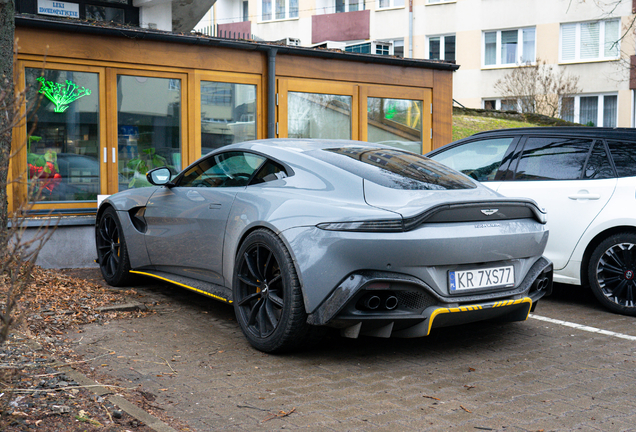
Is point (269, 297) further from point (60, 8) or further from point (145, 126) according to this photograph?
point (60, 8)

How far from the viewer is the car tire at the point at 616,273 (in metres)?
5.63

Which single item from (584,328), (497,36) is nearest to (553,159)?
(584,328)

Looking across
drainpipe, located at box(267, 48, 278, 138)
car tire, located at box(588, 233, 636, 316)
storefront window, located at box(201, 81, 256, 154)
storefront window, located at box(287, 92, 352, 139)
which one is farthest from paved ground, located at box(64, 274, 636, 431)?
storefront window, located at box(287, 92, 352, 139)

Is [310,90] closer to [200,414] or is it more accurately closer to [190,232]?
[190,232]

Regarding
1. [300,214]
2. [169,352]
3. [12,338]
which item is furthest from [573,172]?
[12,338]

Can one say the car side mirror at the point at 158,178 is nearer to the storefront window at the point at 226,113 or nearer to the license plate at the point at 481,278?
the license plate at the point at 481,278

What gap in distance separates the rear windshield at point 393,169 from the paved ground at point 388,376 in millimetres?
1182

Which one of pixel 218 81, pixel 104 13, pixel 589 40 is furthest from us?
pixel 589 40

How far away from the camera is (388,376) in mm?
4094

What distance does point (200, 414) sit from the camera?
344 centimetres

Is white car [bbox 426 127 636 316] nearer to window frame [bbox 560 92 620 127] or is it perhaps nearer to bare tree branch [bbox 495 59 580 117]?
bare tree branch [bbox 495 59 580 117]

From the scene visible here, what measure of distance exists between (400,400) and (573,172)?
134 inches

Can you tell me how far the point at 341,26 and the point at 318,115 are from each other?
79.5 feet

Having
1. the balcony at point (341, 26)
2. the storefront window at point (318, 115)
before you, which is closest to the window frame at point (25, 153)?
the storefront window at point (318, 115)
